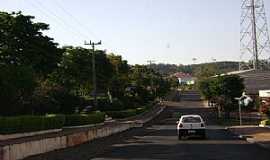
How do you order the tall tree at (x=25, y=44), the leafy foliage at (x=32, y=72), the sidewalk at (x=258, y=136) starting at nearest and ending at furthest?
the sidewalk at (x=258, y=136)
the leafy foliage at (x=32, y=72)
the tall tree at (x=25, y=44)

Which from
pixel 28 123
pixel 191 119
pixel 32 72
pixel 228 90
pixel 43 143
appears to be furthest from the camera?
pixel 228 90

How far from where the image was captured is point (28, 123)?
3609 centimetres

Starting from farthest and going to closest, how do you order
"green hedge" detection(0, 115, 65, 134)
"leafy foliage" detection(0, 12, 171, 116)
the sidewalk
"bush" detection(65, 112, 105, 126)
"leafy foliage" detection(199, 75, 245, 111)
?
"leafy foliage" detection(199, 75, 245, 111) → "bush" detection(65, 112, 105, 126) → "leafy foliage" detection(0, 12, 171, 116) → "green hedge" detection(0, 115, 65, 134) → the sidewalk

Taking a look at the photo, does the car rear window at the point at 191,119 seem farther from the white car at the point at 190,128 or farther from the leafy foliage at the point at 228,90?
the leafy foliage at the point at 228,90

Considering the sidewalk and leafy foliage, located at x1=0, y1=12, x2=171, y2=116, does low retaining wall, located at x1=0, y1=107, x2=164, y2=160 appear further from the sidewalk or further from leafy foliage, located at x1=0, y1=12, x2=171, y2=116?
the sidewalk

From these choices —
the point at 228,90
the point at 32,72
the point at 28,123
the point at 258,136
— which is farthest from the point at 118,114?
the point at 28,123

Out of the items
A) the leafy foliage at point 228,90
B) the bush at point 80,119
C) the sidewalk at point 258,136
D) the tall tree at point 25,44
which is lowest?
the sidewalk at point 258,136

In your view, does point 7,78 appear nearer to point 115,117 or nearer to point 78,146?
point 78,146

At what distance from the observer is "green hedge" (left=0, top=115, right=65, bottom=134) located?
32.8 m

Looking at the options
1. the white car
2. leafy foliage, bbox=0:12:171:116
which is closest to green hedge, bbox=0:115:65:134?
leafy foliage, bbox=0:12:171:116

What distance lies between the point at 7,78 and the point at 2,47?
9.59 meters

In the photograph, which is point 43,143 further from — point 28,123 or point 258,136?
point 258,136

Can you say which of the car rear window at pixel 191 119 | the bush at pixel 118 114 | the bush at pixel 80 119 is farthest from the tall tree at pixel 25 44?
the bush at pixel 118 114

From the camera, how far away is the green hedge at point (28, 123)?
32781 mm
